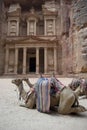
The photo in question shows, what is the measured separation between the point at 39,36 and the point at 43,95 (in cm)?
2640

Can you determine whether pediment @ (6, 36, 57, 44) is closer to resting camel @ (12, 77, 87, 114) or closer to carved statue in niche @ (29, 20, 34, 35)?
carved statue in niche @ (29, 20, 34, 35)

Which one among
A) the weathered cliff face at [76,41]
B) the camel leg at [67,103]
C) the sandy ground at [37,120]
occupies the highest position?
the weathered cliff face at [76,41]

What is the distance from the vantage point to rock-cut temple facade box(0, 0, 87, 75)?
27.7m

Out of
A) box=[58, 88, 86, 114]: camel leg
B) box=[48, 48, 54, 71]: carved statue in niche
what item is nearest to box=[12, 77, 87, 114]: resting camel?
box=[58, 88, 86, 114]: camel leg

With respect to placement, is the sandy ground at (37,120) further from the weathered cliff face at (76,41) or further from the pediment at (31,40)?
the pediment at (31,40)

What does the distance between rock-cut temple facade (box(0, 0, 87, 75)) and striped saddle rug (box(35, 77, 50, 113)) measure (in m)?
19.0

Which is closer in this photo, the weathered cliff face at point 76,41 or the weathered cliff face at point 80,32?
the weathered cliff face at point 80,32

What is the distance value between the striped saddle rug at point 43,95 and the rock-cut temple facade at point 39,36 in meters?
19.0

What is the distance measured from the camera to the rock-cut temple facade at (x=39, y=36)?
27.7 m

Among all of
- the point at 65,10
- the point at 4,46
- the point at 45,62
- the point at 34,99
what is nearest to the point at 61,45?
the point at 45,62

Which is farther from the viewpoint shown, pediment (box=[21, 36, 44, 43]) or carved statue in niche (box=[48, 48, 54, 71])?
carved statue in niche (box=[48, 48, 54, 71])

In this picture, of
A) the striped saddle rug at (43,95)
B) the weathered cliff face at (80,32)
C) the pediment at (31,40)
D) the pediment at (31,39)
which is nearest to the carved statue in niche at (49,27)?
the pediment at (31,40)

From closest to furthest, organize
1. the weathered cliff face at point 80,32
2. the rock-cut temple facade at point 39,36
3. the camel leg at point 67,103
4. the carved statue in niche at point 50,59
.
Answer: the camel leg at point 67,103 → the weathered cliff face at point 80,32 → the rock-cut temple facade at point 39,36 → the carved statue in niche at point 50,59

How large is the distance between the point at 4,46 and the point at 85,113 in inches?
1100
